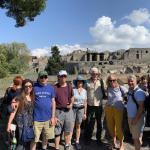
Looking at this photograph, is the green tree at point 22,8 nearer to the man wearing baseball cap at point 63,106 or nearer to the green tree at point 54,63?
the man wearing baseball cap at point 63,106

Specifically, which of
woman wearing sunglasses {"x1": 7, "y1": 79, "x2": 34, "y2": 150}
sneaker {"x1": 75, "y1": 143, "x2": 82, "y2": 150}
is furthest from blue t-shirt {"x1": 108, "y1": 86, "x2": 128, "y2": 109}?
woman wearing sunglasses {"x1": 7, "y1": 79, "x2": 34, "y2": 150}

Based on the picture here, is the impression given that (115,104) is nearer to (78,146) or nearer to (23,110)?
(78,146)

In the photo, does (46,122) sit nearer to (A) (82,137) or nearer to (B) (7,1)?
(A) (82,137)

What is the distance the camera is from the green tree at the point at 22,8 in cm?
1755

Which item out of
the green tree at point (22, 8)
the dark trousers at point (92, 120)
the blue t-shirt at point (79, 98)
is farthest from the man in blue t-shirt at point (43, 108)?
the green tree at point (22, 8)

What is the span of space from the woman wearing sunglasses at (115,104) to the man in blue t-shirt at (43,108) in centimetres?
146

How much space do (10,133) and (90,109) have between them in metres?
2.35

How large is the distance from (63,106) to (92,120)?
3.71ft

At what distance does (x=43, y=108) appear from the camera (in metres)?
8.44

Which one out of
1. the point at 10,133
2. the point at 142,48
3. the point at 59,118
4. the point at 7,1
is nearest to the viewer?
the point at 10,133

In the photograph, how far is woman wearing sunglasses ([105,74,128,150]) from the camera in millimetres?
9289

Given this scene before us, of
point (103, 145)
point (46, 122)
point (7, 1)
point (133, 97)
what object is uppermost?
point (7, 1)

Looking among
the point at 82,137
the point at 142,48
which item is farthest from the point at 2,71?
the point at 82,137

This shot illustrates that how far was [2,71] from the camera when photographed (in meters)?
47.4
